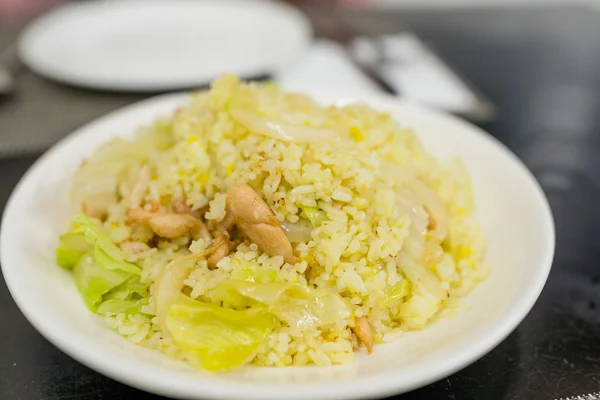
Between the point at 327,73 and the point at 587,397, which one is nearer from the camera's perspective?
the point at 587,397

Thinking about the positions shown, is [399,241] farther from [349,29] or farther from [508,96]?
[349,29]

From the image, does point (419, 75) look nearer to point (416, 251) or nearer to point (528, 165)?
point (528, 165)

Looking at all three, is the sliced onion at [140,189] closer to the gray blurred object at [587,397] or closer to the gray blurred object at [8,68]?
the gray blurred object at [587,397]

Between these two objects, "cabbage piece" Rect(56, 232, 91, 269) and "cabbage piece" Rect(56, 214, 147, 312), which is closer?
"cabbage piece" Rect(56, 214, 147, 312)

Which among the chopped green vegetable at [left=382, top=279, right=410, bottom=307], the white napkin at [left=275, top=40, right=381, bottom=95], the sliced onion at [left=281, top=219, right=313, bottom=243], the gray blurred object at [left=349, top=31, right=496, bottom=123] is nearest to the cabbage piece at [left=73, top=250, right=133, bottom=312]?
the sliced onion at [left=281, top=219, right=313, bottom=243]

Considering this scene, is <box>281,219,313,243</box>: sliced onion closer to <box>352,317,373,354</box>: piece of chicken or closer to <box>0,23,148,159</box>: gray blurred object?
<box>352,317,373,354</box>: piece of chicken

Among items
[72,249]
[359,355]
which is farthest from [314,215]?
[72,249]

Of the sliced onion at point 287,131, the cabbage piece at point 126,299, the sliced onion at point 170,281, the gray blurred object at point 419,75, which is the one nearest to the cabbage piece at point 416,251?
the sliced onion at point 287,131

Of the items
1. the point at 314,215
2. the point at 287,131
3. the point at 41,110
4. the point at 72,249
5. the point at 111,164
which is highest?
the point at 287,131

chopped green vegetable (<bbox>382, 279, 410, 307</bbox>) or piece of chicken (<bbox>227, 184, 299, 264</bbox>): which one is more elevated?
piece of chicken (<bbox>227, 184, 299, 264</bbox>)
